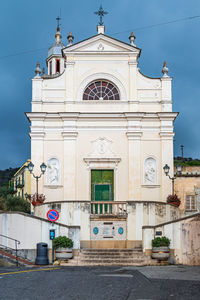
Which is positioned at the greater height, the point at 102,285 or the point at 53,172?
the point at 53,172

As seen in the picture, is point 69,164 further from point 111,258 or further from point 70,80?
point 111,258

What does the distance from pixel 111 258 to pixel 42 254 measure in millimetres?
2778

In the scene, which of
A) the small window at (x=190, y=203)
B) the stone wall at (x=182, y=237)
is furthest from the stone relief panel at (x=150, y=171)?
the stone wall at (x=182, y=237)

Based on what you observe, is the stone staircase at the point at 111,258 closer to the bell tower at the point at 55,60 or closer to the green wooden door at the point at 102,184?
the green wooden door at the point at 102,184

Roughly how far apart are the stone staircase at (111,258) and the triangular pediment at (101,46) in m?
14.1

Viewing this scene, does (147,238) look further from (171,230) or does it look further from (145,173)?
(145,173)

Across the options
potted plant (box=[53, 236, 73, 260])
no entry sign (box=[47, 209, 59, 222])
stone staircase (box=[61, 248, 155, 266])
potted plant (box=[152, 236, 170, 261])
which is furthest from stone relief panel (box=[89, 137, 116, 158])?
potted plant (box=[152, 236, 170, 261])

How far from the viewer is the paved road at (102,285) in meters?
10.9

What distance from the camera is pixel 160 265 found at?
738 inches

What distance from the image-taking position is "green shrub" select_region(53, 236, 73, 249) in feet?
62.9

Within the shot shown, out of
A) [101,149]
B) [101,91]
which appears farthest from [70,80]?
[101,149]

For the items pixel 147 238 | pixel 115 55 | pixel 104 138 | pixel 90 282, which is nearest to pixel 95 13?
pixel 115 55

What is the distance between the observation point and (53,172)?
93.1 feet

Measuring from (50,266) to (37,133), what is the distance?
38.9 feet
